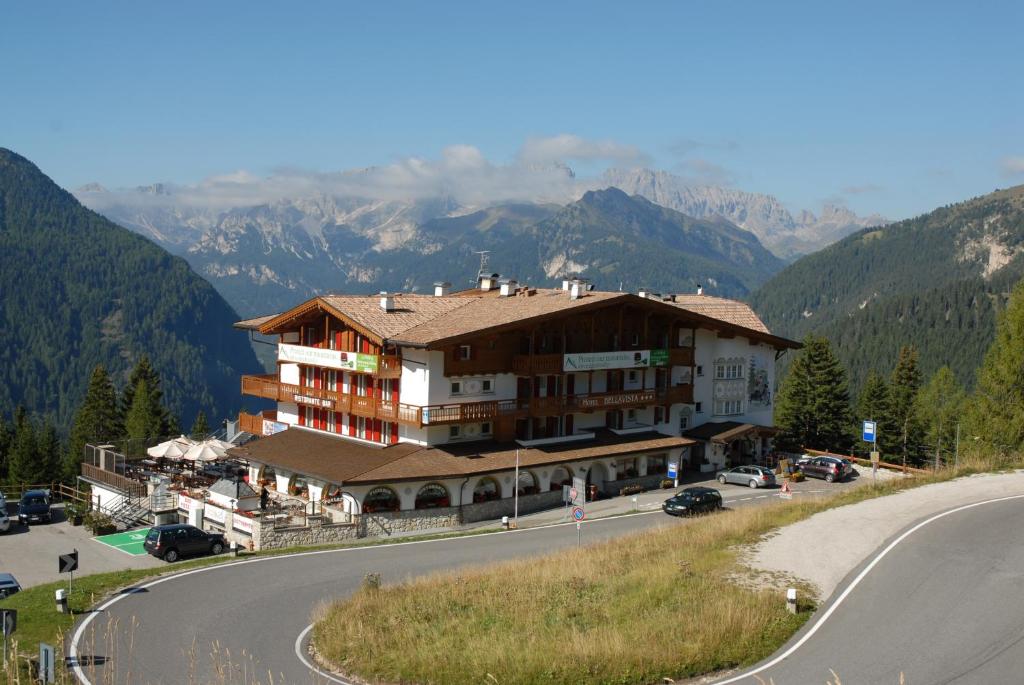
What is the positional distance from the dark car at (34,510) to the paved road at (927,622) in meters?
44.4

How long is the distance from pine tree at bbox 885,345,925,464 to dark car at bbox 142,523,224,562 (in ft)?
209

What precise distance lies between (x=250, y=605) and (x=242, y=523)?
1438cm

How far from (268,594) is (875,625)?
18612 millimetres

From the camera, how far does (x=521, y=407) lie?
165 ft

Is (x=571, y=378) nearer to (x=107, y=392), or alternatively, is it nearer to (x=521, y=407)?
(x=521, y=407)

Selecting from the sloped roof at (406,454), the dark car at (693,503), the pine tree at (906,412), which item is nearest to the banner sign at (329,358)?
the sloped roof at (406,454)

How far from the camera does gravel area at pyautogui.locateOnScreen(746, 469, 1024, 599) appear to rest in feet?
90.7

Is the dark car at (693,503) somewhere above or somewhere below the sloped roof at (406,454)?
below

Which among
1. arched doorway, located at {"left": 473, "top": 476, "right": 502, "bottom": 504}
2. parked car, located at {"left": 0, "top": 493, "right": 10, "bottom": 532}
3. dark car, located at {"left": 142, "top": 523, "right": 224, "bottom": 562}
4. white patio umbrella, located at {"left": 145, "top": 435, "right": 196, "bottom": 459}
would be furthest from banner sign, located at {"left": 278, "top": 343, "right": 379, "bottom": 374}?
parked car, located at {"left": 0, "top": 493, "right": 10, "bottom": 532}

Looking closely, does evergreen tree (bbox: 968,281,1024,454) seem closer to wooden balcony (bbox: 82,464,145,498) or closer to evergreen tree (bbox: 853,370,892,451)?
evergreen tree (bbox: 853,370,892,451)

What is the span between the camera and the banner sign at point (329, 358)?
4888 cm

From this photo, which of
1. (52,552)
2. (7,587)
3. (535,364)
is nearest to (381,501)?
(535,364)

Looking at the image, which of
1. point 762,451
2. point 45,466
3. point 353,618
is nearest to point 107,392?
point 45,466

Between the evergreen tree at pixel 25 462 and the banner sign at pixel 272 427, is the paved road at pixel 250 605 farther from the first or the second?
the evergreen tree at pixel 25 462
